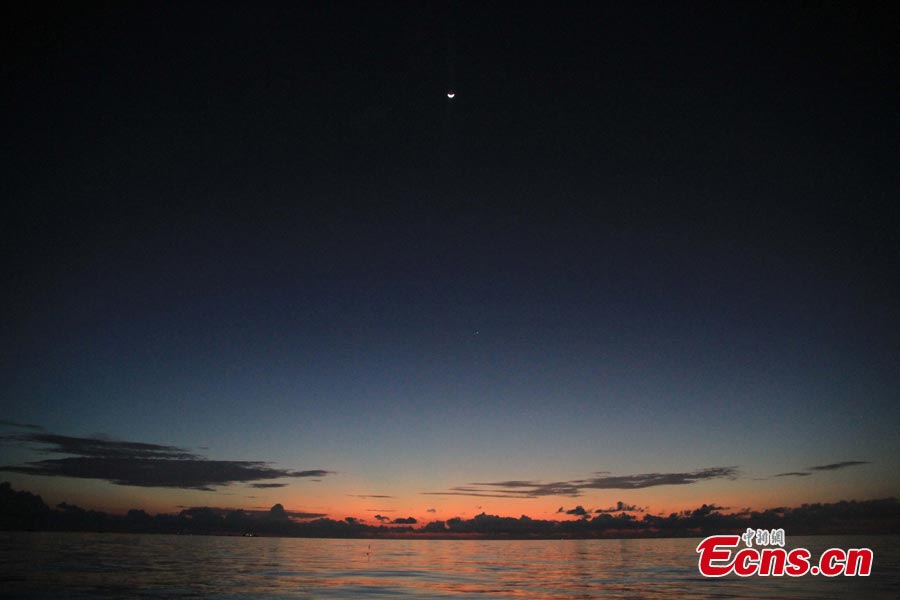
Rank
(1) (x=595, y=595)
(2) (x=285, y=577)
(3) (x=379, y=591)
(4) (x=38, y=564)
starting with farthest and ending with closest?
(4) (x=38, y=564), (2) (x=285, y=577), (3) (x=379, y=591), (1) (x=595, y=595)

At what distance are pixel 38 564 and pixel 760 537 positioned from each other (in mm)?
79159

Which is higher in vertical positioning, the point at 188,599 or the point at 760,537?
the point at 760,537

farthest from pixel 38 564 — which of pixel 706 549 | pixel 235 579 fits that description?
pixel 706 549

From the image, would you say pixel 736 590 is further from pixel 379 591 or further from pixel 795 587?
pixel 379 591

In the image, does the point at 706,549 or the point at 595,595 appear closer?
the point at 706,549

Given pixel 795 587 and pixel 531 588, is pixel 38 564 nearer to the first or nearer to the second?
pixel 531 588

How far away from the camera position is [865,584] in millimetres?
59750

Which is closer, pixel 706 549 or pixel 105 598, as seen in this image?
pixel 706 549

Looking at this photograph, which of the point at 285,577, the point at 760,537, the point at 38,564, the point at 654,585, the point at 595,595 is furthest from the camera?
the point at 38,564

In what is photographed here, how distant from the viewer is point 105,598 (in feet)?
139

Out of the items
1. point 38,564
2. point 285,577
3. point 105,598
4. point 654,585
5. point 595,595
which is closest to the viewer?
point 105,598

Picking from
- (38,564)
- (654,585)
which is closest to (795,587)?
(654,585)

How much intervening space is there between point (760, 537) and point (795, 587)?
30003 millimetres

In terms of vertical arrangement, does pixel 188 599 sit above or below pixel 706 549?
below
